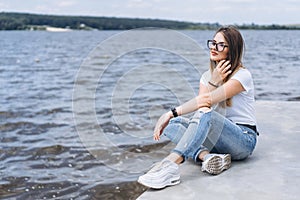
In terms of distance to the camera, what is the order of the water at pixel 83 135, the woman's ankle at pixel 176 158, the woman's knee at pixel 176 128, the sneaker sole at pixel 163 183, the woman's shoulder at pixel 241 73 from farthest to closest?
the water at pixel 83 135
the woman's knee at pixel 176 128
the woman's shoulder at pixel 241 73
the woman's ankle at pixel 176 158
the sneaker sole at pixel 163 183

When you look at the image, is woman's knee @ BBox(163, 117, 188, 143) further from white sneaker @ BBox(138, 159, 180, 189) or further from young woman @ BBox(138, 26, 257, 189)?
white sneaker @ BBox(138, 159, 180, 189)

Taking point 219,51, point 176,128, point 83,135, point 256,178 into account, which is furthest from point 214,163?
point 83,135

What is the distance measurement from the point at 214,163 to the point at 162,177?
0.48 m

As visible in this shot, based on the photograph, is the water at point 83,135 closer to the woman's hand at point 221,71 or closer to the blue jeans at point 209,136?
the blue jeans at point 209,136

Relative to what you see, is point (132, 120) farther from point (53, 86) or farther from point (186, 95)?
point (53, 86)

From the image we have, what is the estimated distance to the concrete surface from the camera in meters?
3.41

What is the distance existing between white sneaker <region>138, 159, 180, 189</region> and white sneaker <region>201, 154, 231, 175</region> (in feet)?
0.92

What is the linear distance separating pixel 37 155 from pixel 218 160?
11.8ft

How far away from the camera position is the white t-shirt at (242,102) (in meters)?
3.91

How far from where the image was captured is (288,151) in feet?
14.5

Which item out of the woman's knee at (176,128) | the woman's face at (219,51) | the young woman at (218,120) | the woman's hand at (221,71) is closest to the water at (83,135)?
the woman's knee at (176,128)

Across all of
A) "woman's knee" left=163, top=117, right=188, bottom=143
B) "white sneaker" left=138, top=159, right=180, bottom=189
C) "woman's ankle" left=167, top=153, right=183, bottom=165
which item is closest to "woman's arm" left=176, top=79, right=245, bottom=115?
"woman's knee" left=163, top=117, right=188, bottom=143

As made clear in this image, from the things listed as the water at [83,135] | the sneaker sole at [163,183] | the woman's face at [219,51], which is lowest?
the water at [83,135]

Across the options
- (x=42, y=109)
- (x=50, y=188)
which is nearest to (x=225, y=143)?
(x=50, y=188)
